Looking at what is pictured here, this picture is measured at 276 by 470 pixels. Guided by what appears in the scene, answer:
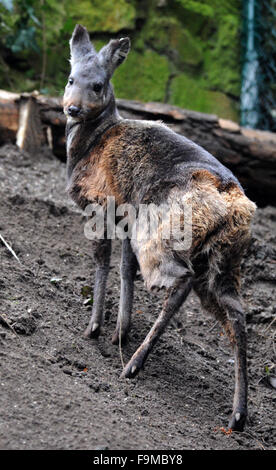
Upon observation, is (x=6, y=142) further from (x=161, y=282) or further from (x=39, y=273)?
(x=161, y=282)

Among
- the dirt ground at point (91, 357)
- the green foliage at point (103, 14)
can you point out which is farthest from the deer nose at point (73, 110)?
the green foliage at point (103, 14)

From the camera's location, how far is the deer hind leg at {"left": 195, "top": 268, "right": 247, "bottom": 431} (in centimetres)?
404

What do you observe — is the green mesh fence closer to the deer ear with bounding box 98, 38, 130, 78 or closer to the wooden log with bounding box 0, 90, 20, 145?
the wooden log with bounding box 0, 90, 20, 145

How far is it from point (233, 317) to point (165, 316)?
46 centimetres

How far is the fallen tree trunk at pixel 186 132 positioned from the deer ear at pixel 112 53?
2557 mm

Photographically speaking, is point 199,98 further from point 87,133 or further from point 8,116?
point 87,133

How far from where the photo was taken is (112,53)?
189 inches

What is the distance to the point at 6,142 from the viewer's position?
7613 millimetres

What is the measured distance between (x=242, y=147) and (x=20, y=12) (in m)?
3.97

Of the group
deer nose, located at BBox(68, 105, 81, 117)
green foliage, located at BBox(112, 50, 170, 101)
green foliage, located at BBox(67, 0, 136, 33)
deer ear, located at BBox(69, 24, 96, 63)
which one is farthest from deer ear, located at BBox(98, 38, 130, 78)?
green foliage, located at BBox(67, 0, 136, 33)

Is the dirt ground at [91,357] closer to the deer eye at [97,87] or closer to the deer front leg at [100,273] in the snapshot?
the deer front leg at [100,273]

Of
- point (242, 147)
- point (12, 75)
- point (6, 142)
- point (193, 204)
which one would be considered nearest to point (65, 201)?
point (6, 142)

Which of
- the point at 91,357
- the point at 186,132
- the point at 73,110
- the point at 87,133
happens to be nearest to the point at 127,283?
the point at 91,357

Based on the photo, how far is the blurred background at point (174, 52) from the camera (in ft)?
30.6
